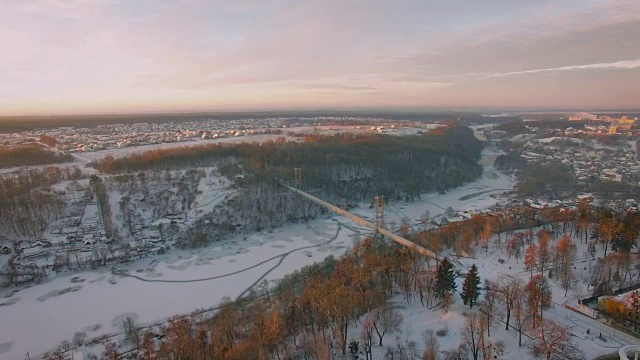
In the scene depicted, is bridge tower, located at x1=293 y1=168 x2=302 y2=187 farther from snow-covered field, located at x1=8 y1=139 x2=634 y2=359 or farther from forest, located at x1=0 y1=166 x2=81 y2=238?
forest, located at x1=0 y1=166 x2=81 y2=238

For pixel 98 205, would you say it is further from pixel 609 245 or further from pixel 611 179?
pixel 611 179

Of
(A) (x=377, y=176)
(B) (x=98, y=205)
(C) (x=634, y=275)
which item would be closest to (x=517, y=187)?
(A) (x=377, y=176)

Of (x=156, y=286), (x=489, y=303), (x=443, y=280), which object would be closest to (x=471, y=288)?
(x=489, y=303)

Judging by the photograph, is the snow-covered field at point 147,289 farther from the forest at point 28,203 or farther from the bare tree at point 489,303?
the bare tree at point 489,303

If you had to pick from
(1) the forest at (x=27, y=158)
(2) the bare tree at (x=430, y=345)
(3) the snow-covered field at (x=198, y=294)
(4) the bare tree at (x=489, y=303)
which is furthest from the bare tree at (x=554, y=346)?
(1) the forest at (x=27, y=158)

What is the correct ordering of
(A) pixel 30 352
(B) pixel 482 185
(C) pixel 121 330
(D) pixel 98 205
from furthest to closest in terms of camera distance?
(B) pixel 482 185 < (D) pixel 98 205 < (C) pixel 121 330 < (A) pixel 30 352

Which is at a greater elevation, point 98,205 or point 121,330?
point 98,205

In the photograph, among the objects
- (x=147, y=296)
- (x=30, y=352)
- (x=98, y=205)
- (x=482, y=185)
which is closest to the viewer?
(x=30, y=352)

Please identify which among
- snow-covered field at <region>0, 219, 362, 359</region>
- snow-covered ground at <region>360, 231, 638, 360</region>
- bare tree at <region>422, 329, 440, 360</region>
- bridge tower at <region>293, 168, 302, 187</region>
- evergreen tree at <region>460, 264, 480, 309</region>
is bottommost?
snow-covered field at <region>0, 219, 362, 359</region>

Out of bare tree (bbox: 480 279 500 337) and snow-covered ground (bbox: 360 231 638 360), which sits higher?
bare tree (bbox: 480 279 500 337)

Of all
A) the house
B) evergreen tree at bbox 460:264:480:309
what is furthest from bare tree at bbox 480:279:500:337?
the house

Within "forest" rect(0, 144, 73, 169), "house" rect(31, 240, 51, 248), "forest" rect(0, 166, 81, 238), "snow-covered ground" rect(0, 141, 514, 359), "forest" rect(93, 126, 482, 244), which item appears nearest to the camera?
"snow-covered ground" rect(0, 141, 514, 359)
